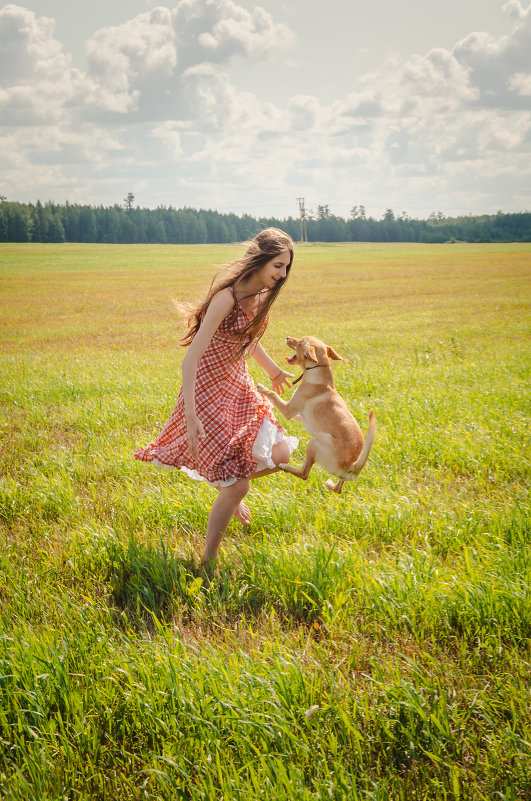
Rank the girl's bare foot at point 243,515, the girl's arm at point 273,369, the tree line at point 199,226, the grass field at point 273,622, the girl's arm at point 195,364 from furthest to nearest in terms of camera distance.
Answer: the tree line at point 199,226 < the girl's arm at point 273,369 < the girl's bare foot at point 243,515 < the girl's arm at point 195,364 < the grass field at point 273,622

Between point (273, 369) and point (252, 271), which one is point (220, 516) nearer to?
point (273, 369)

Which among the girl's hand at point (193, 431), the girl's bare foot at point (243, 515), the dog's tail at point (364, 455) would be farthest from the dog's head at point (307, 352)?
the girl's bare foot at point (243, 515)

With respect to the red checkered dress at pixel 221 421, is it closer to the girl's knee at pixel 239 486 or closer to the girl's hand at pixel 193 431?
the girl's knee at pixel 239 486

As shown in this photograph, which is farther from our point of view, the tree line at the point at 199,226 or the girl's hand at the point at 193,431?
the tree line at the point at 199,226

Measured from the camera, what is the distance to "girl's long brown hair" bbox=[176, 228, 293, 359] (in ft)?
11.5

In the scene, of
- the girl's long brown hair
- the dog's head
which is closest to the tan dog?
the dog's head

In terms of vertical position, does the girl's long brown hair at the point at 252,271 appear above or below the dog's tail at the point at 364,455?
above

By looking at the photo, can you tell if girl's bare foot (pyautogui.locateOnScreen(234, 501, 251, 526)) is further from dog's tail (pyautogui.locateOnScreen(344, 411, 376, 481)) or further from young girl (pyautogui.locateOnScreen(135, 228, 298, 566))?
dog's tail (pyautogui.locateOnScreen(344, 411, 376, 481))

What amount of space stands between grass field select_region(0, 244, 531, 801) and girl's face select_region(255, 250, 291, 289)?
169 centimetres

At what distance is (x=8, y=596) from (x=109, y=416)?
11.9 ft

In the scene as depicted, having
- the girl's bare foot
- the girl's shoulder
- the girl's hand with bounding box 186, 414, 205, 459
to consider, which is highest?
the girl's shoulder

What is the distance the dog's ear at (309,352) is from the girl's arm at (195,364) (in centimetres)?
→ 59

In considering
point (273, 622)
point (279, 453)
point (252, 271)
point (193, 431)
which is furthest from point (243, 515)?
point (252, 271)

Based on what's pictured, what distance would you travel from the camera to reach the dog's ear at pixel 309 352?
3.40 m
